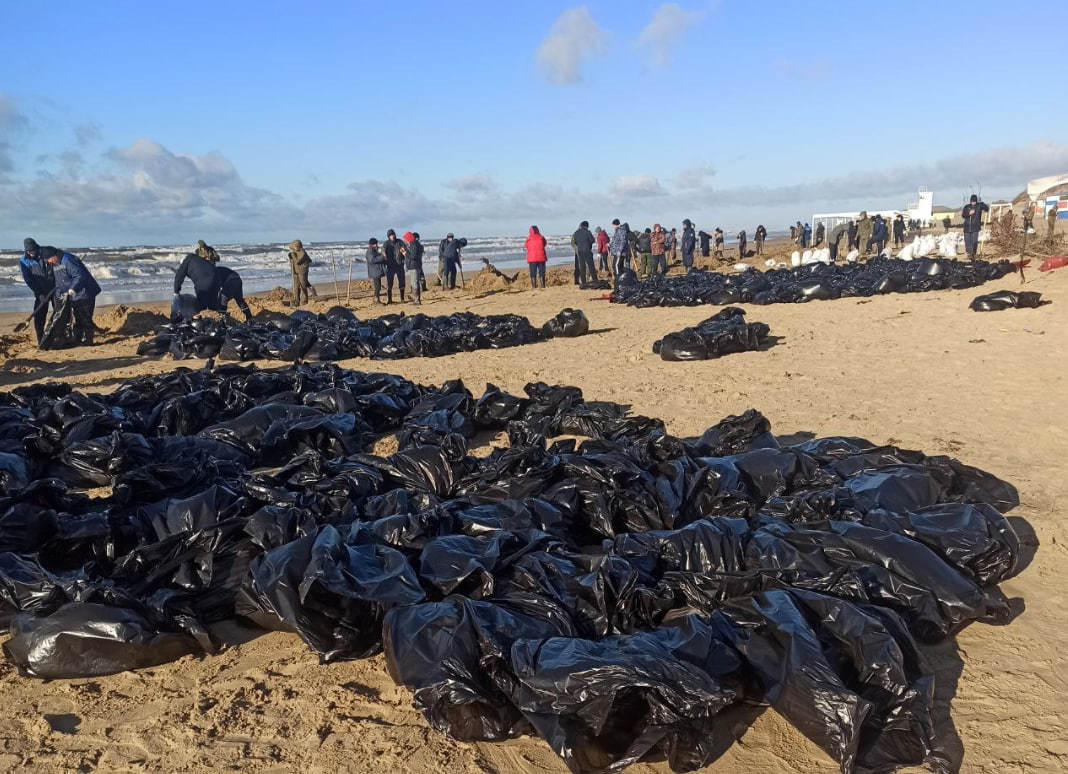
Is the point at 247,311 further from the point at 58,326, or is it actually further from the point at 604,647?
the point at 604,647

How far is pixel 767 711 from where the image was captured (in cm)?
247

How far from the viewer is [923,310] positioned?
38.3ft

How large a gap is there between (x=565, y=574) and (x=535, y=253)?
16.5 metres

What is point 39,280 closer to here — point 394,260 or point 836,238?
point 394,260

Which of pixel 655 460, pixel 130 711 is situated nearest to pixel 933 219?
pixel 655 460

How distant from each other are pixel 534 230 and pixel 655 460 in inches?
581

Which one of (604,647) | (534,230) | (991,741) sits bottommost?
(991,741)

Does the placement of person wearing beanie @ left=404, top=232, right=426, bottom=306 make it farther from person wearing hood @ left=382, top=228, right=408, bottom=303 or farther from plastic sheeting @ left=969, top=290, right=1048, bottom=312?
plastic sheeting @ left=969, top=290, right=1048, bottom=312

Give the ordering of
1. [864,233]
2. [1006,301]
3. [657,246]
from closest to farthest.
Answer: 1. [1006,301]
2. [657,246]
3. [864,233]

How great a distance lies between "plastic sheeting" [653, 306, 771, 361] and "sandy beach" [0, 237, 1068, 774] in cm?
17

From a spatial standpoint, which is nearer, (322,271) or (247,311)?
(247,311)

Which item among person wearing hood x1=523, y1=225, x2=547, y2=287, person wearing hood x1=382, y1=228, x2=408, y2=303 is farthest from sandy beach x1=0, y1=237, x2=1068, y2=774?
person wearing hood x1=523, y1=225, x2=547, y2=287

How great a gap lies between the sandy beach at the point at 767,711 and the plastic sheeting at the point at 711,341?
0.17 metres

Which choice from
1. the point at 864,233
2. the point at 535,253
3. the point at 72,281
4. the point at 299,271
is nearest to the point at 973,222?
the point at 864,233
